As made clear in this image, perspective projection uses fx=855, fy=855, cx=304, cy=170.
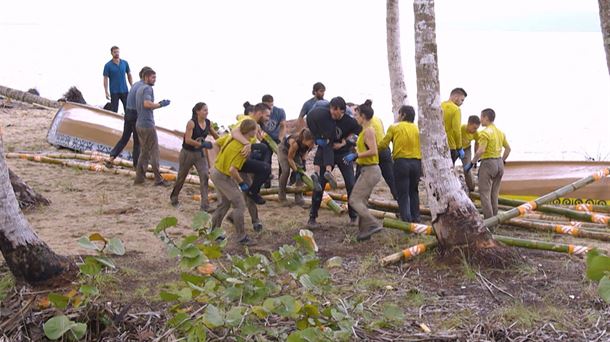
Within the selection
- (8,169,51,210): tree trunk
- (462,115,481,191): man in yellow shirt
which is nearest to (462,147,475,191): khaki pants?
(462,115,481,191): man in yellow shirt

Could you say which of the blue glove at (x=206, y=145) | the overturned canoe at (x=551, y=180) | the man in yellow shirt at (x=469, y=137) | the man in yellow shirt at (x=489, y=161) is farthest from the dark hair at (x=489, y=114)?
the blue glove at (x=206, y=145)

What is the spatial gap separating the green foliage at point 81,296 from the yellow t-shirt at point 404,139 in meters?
4.09

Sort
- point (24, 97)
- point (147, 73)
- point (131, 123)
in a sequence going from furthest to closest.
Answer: point (24, 97) < point (131, 123) < point (147, 73)

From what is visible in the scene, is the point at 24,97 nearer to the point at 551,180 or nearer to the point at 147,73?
the point at 147,73

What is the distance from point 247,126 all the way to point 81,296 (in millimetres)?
2967

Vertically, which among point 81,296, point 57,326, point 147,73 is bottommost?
point 57,326

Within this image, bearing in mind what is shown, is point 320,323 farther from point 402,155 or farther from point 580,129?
point 580,129

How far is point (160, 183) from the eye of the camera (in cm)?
1223

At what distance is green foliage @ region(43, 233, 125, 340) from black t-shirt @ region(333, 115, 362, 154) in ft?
13.6

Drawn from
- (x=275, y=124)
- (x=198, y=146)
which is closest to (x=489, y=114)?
(x=275, y=124)

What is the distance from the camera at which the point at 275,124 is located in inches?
473

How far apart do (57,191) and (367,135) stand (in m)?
4.75

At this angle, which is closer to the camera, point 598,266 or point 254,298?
point 598,266

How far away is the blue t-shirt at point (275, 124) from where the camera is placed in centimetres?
1201
